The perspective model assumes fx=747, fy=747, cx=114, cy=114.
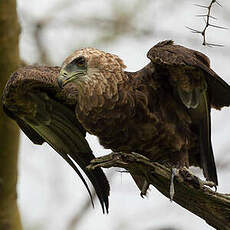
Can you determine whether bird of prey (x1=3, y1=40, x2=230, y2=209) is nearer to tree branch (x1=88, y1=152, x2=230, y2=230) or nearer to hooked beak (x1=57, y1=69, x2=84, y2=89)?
hooked beak (x1=57, y1=69, x2=84, y2=89)

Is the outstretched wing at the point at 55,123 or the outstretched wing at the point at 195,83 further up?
the outstretched wing at the point at 195,83

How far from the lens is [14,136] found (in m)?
6.54

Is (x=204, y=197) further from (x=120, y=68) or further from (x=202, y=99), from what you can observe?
(x=120, y=68)

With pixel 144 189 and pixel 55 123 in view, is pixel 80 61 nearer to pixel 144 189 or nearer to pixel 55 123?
pixel 55 123

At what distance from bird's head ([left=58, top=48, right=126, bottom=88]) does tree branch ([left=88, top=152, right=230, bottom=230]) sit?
35.6 inches

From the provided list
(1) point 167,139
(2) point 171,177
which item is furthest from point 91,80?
(2) point 171,177

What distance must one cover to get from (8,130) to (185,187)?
2164mm

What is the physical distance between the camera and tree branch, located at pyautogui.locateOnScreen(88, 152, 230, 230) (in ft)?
15.4

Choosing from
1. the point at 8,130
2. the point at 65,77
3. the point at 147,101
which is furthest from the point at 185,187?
the point at 8,130

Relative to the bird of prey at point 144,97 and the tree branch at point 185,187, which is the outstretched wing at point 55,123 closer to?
the bird of prey at point 144,97

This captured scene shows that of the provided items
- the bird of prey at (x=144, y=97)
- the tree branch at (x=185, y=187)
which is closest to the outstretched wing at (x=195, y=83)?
the bird of prey at (x=144, y=97)

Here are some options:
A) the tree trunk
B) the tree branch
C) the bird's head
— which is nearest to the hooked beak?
the bird's head

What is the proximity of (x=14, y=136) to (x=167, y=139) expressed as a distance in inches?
61.8

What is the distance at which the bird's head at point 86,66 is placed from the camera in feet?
18.3
